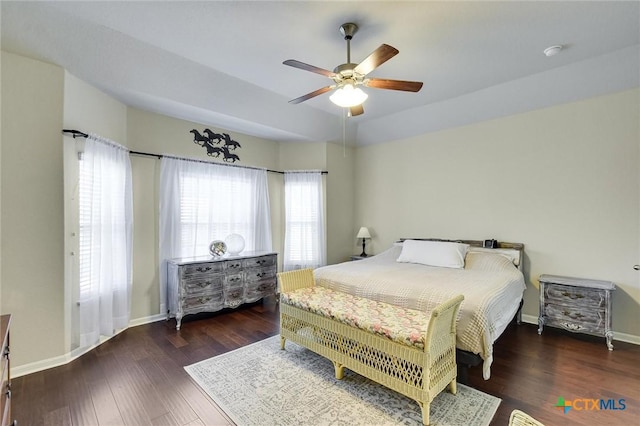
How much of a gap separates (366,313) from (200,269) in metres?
2.32

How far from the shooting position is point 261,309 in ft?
13.9

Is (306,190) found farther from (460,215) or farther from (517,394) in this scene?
(517,394)

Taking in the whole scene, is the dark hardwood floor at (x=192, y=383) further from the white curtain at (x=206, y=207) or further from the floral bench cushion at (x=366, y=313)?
the white curtain at (x=206, y=207)

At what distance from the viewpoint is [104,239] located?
299cm

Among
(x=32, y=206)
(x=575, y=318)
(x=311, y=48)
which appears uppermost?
(x=311, y=48)

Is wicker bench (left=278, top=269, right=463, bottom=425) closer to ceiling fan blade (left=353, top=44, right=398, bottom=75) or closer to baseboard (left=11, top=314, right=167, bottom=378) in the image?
ceiling fan blade (left=353, top=44, right=398, bottom=75)

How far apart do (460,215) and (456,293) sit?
219 centimetres

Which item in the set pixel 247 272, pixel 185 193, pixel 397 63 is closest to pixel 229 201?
pixel 185 193

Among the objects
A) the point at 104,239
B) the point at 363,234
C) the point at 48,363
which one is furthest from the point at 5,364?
the point at 363,234

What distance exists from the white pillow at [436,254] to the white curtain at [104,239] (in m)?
3.45

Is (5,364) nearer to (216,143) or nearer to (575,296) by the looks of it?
(216,143)

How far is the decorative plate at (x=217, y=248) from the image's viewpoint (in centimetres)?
402

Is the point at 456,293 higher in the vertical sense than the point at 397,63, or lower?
lower

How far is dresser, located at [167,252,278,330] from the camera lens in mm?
3545
